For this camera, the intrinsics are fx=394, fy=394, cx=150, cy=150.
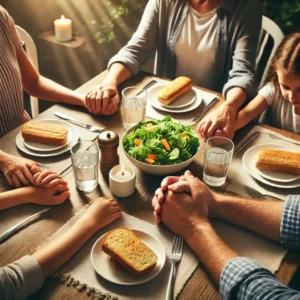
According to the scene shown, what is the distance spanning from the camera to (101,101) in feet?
5.32

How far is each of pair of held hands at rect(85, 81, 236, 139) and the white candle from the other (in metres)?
1.21

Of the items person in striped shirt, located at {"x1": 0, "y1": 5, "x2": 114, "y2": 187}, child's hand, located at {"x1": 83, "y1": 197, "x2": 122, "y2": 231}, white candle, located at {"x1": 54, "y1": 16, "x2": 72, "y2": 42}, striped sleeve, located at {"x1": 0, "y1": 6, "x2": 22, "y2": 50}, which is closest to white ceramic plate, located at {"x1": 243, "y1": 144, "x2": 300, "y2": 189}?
child's hand, located at {"x1": 83, "y1": 197, "x2": 122, "y2": 231}

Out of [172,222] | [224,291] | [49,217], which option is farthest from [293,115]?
[49,217]

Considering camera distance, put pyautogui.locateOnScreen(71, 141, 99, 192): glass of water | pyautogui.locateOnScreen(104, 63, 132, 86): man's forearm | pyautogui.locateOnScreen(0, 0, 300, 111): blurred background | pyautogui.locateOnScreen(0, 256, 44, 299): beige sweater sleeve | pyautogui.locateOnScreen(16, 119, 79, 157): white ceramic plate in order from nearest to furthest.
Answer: pyautogui.locateOnScreen(0, 256, 44, 299): beige sweater sleeve < pyautogui.locateOnScreen(71, 141, 99, 192): glass of water < pyautogui.locateOnScreen(16, 119, 79, 157): white ceramic plate < pyautogui.locateOnScreen(104, 63, 132, 86): man's forearm < pyautogui.locateOnScreen(0, 0, 300, 111): blurred background

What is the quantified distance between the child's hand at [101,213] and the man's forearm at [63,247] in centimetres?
1

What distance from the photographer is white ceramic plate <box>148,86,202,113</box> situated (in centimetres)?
168

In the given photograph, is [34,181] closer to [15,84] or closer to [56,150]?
[56,150]

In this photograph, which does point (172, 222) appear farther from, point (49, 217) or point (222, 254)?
point (49, 217)

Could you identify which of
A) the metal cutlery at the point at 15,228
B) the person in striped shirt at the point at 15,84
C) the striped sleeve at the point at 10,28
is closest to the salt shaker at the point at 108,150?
the metal cutlery at the point at 15,228

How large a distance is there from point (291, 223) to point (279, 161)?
27cm

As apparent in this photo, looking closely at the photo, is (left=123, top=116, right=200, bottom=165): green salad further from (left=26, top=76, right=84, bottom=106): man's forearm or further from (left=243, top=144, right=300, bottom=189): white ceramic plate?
(left=26, top=76, right=84, bottom=106): man's forearm

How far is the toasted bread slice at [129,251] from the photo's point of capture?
0.99 m

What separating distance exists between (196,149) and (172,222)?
31cm

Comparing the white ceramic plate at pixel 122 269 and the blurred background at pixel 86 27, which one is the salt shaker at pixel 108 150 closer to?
the white ceramic plate at pixel 122 269
